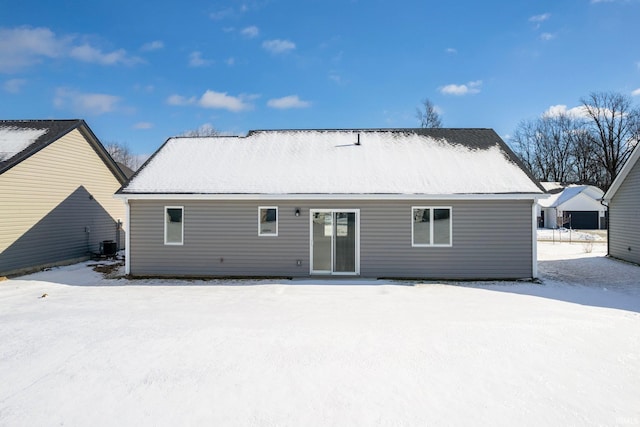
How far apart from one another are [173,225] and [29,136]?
7.45m

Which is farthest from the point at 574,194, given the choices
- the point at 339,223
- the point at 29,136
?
the point at 29,136

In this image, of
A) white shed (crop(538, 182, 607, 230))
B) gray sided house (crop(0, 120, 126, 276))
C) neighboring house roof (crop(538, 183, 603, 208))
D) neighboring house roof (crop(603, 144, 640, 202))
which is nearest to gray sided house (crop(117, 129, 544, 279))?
gray sided house (crop(0, 120, 126, 276))

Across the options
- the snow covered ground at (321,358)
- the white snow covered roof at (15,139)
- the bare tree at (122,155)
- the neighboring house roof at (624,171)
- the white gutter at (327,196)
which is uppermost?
the bare tree at (122,155)

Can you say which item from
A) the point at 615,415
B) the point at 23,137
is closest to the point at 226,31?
the point at 23,137

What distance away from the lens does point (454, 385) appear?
3.94 metres

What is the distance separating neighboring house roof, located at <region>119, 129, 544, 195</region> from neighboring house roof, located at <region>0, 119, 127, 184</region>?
3.92 metres

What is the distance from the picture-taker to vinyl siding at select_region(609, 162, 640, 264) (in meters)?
12.5

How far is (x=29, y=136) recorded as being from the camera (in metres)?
12.6

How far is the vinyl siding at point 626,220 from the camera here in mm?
12534

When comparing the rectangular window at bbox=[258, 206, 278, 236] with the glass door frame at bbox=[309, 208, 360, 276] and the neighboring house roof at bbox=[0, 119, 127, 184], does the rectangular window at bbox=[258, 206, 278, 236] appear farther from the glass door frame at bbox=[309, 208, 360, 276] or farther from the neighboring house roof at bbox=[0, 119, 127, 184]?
the neighboring house roof at bbox=[0, 119, 127, 184]

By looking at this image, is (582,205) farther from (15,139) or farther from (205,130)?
(205,130)

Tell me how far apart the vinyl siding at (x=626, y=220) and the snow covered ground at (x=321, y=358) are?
20.9ft

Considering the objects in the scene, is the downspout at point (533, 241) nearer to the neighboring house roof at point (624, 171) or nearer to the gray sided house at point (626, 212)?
the gray sided house at point (626, 212)

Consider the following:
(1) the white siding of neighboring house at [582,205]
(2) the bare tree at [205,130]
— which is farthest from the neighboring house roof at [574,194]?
(2) the bare tree at [205,130]
